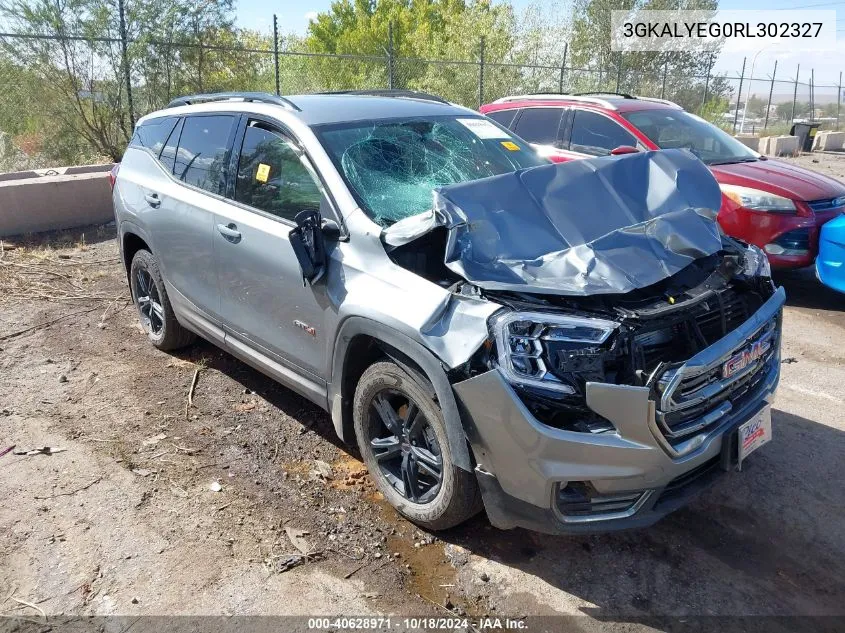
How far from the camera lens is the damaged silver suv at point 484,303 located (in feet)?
8.28

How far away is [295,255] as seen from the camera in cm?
333

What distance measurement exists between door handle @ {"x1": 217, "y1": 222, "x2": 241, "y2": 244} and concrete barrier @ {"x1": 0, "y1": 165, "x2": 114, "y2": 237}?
19.3ft

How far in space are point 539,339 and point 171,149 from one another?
3.32m

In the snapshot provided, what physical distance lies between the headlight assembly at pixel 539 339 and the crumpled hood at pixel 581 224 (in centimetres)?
14

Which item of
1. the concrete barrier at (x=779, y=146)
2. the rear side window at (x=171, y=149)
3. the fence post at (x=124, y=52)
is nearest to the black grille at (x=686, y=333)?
the rear side window at (x=171, y=149)

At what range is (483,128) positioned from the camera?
4227mm

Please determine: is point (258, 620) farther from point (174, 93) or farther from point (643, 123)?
point (174, 93)

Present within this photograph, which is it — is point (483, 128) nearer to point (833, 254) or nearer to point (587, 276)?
point (587, 276)

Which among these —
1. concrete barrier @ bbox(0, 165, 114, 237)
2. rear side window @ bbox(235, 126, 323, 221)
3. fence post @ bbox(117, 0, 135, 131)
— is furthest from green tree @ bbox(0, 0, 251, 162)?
rear side window @ bbox(235, 126, 323, 221)

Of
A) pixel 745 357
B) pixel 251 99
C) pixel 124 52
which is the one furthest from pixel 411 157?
pixel 124 52

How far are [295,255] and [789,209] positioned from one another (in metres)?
4.94

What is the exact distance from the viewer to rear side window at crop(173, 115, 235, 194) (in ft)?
13.4

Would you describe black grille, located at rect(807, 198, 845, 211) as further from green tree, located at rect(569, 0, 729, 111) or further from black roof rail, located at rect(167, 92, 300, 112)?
green tree, located at rect(569, 0, 729, 111)

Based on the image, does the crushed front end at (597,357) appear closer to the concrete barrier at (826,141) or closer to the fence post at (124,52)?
the fence post at (124,52)
